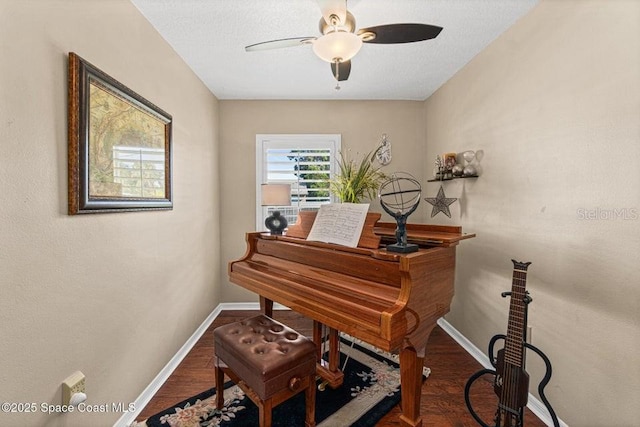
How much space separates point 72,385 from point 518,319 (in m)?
2.26

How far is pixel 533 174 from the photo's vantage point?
5.74ft

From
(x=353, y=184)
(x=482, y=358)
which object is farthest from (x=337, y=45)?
(x=482, y=358)

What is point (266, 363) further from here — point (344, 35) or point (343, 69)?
point (343, 69)

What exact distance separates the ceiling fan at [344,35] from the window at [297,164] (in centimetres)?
171

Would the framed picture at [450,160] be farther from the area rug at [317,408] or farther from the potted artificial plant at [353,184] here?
the area rug at [317,408]

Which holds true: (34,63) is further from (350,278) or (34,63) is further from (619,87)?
(619,87)

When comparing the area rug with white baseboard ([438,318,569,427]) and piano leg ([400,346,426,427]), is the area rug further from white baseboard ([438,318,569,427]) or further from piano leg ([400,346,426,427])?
white baseboard ([438,318,569,427])

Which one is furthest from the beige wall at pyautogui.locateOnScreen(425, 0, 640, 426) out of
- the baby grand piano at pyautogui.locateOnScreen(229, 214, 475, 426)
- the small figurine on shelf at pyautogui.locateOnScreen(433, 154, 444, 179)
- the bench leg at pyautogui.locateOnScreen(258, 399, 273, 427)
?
the bench leg at pyautogui.locateOnScreen(258, 399, 273, 427)

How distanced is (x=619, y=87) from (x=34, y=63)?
2673 millimetres

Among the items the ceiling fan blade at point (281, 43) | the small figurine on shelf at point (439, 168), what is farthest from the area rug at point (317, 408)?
the ceiling fan blade at point (281, 43)

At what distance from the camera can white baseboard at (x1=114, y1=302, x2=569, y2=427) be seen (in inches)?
64.1

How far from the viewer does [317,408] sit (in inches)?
67.6

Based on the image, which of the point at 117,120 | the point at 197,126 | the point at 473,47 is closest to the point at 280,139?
the point at 197,126

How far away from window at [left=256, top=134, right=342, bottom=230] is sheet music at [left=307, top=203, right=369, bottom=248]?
1.46 meters
